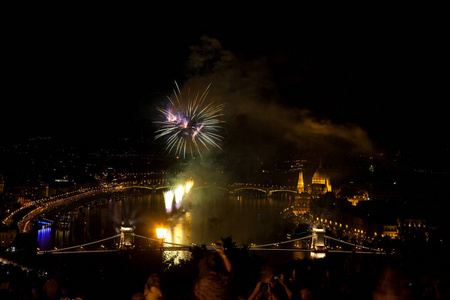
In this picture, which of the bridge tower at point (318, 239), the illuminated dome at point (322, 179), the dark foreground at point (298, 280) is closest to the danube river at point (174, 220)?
the bridge tower at point (318, 239)

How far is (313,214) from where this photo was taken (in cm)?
2030

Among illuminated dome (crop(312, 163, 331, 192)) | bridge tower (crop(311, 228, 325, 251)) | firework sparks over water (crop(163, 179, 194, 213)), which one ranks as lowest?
bridge tower (crop(311, 228, 325, 251))

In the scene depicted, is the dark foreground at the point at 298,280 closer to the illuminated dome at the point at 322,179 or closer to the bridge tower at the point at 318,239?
the bridge tower at the point at 318,239

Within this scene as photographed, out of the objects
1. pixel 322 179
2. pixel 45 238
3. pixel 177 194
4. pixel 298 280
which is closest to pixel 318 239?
pixel 298 280

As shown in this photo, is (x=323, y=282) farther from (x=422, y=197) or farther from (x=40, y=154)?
(x=40, y=154)

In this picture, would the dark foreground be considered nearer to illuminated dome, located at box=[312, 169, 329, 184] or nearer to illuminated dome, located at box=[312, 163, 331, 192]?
illuminated dome, located at box=[312, 163, 331, 192]

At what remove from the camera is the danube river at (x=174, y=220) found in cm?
1327

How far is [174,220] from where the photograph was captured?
16500mm

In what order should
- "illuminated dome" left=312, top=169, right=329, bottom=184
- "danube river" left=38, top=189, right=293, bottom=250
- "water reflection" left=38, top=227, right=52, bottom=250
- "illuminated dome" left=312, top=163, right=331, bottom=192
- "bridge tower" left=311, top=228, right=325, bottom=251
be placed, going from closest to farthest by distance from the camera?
"bridge tower" left=311, top=228, right=325, bottom=251 → "water reflection" left=38, top=227, right=52, bottom=250 → "danube river" left=38, top=189, right=293, bottom=250 → "illuminated dome" left=312, top=163, right=331, bottom=192 → "illuminated dome" left=312, top=169, right=329, bottom=184

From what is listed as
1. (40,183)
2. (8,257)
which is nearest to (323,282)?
(8,257)

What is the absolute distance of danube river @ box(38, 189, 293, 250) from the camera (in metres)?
13.3

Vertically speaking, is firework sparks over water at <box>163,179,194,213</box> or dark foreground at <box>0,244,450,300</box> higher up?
firework sparks over water at <box>163,179,194,213</box>

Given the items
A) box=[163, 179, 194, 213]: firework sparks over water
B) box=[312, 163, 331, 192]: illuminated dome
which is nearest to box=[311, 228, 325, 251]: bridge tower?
box=[163, 179, 194, 213]: firework sparks over water

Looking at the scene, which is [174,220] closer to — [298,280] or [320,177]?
[320,177]
